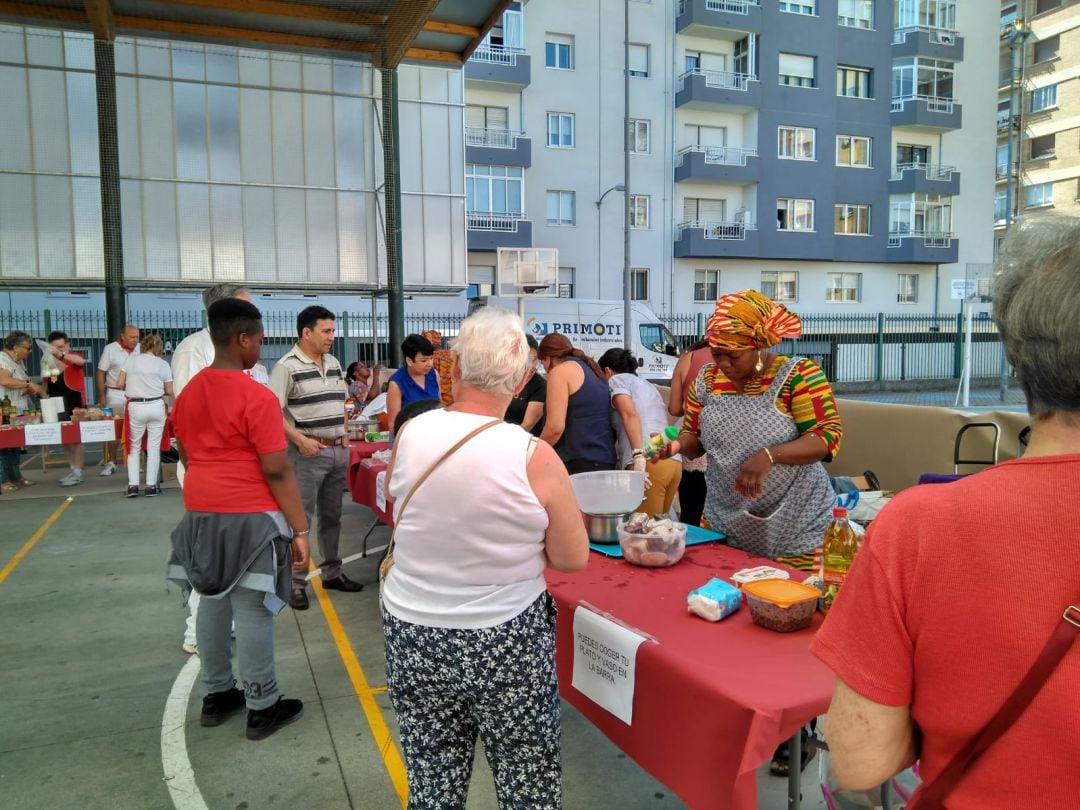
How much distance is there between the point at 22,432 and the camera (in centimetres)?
789

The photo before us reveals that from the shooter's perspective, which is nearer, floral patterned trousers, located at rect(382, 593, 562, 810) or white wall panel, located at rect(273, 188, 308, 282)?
floral patterned trousers, located at rect(382, 593, 562, 810)

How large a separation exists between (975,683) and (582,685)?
1.38 m

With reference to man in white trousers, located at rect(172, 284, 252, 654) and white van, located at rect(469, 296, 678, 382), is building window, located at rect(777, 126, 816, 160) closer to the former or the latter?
white van, located at rect(469, 296, 678, 382)

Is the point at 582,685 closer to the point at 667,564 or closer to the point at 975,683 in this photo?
the point at 667,564

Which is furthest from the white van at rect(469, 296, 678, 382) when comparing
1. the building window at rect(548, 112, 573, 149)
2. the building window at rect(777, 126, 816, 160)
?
the building window at rect(777, 126, 816, 160)

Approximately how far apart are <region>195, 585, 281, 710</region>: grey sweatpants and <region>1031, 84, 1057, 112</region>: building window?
46.3m

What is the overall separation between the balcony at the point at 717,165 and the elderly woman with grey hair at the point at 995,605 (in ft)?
87.9

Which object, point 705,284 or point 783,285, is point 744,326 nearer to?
point 705,284

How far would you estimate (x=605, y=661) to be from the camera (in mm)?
2012

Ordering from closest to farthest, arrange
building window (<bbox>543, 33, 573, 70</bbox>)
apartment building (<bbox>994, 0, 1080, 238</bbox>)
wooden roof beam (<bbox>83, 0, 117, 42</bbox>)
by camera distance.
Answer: wooden roof beam (<bbox>83, 0, 117, 42</bbox>) < building window (<bbox>543, 33, 573, 70</bbox>) < apartment building (<bbox>994, 0, 1080, 238</bbox>)

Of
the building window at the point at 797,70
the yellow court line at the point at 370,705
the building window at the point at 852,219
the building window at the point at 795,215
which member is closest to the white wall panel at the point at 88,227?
the yellow court line at the point at 370,705

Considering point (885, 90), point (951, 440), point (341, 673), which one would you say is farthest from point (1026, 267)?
point (885, 90)

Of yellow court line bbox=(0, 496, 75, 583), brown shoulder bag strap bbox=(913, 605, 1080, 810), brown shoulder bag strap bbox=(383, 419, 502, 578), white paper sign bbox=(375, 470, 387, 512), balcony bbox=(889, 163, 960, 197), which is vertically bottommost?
yellow court line bbox=(0, 496, 75, 583)

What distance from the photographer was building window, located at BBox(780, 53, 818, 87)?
2753cm
